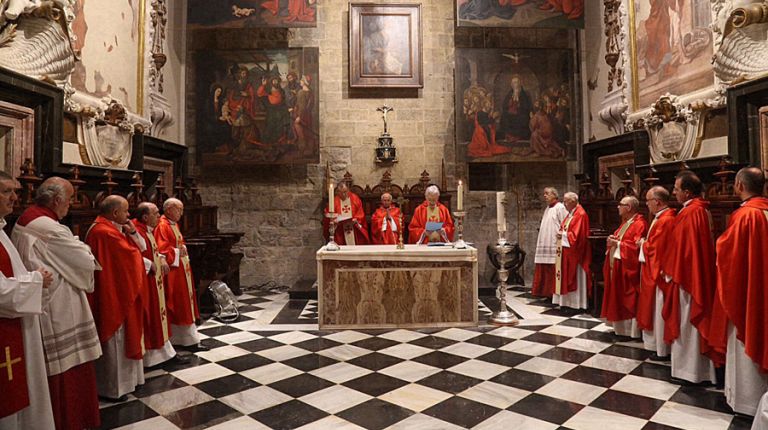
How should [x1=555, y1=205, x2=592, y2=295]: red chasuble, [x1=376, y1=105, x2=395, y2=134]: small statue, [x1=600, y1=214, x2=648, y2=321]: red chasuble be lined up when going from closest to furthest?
[x1=600, y1=214, x2=648, y2=321]: red chasuble, [x1=555, y1=205, x2=592, y2=295]: red chasuble, [x1=376, y1=105, x2=395, y2=134]: small statue

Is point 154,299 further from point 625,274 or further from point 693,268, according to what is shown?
point 625,274

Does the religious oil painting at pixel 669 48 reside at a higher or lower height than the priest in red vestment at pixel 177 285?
higher

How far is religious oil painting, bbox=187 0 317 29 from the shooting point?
820cm

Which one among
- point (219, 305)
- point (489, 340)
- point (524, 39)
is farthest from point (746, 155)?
point (219, 305)

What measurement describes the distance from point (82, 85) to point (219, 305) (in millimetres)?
3502

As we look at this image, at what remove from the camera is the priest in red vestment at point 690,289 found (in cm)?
383

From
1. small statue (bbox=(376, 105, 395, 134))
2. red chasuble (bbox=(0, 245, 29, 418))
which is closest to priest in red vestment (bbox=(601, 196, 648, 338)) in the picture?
small statue (bbox=(376, 105, 395, 134))

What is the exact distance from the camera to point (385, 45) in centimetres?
941

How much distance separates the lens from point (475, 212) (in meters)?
9.76

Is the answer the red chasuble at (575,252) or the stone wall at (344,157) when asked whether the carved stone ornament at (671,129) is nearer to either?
the red chasuble at (575,252)

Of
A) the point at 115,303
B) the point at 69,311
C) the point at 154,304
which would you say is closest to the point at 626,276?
the point at 154,304

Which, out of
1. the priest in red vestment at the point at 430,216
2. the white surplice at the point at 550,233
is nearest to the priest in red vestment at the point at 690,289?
the white surplice at the point at 550,233

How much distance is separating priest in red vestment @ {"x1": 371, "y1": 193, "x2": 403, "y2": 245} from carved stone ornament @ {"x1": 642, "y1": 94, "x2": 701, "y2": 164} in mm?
4200

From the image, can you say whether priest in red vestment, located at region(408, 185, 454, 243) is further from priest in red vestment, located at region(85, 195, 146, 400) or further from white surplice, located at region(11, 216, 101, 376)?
white surplice, located at region(11, 216, 101, 376)
